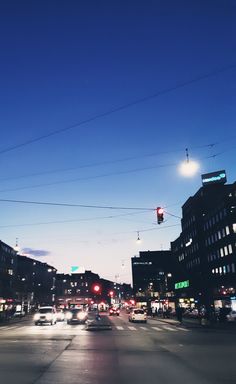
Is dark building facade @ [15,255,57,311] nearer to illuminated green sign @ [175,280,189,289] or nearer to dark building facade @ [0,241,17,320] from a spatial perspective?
dark building facade @ [0,241,17,320]

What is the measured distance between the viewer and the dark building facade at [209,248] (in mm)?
76312

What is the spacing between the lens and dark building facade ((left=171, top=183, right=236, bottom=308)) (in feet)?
250

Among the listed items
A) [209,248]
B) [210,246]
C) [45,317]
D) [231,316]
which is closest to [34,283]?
[209,248]

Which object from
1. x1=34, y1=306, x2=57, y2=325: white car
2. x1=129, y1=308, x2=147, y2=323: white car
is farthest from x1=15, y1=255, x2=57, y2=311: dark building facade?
x1=34, y1=306, x2=57, y2=325: white car

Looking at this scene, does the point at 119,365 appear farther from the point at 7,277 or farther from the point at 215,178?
the point at 7,277

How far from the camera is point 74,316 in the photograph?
46.2 metres

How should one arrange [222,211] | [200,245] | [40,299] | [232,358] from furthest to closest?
[40,299]
[200,245]
[222,211]
[232,358]

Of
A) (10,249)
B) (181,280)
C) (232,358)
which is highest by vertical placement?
(10,249)

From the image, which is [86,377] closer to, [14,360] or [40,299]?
[14,360]

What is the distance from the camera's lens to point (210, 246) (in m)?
89.3

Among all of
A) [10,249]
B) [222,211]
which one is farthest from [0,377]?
[10,249]

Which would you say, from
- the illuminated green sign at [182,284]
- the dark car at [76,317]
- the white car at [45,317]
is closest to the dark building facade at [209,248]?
the illuminated green sign at [182,284]

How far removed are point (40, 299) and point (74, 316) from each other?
103m

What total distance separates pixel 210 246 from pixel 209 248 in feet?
3.03
